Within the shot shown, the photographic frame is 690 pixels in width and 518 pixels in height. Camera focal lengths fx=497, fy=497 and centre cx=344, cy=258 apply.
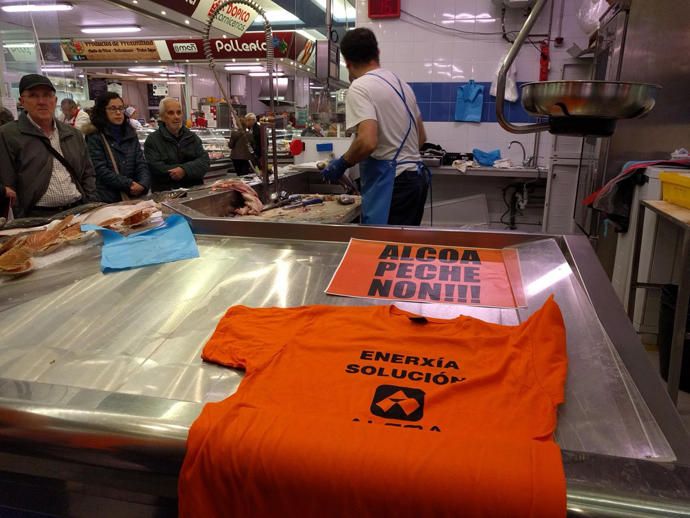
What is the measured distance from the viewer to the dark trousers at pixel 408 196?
2826 millimetres

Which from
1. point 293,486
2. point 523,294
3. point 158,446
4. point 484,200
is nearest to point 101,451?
point 158,446

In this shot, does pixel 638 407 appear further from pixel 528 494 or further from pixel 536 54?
pixel 536 54

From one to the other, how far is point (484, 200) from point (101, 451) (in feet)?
16.7

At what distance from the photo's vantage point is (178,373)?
0.89 m

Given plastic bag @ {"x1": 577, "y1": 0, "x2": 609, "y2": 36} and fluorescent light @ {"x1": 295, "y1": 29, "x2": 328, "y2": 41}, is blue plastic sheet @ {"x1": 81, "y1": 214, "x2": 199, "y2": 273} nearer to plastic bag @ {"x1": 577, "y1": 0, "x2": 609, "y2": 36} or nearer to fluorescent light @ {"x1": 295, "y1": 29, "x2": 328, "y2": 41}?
plastic bag @ {"x1": 577, "y1": 0, "x2": 609, "y2": 36}

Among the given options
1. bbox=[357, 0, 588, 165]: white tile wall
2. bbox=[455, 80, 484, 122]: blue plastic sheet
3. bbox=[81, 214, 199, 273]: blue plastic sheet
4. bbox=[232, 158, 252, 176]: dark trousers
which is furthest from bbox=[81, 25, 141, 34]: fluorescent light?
bbox=[81, 214, 199, 273]: blue plastic sheet

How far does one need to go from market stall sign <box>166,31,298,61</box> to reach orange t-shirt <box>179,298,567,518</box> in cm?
854

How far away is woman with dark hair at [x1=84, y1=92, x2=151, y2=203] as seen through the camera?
3451 millimetres

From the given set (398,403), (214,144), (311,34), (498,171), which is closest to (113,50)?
(311,34)

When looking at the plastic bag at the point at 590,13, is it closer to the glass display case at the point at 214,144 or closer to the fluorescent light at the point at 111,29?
the glass display case at the point at 214,144

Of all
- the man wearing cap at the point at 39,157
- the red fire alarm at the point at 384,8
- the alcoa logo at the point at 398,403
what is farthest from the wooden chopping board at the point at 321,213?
the red fire alarm at the point at 384,8

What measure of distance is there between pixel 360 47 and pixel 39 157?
6.16ft

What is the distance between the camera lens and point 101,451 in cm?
65

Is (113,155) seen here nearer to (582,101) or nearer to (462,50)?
(582,101)
